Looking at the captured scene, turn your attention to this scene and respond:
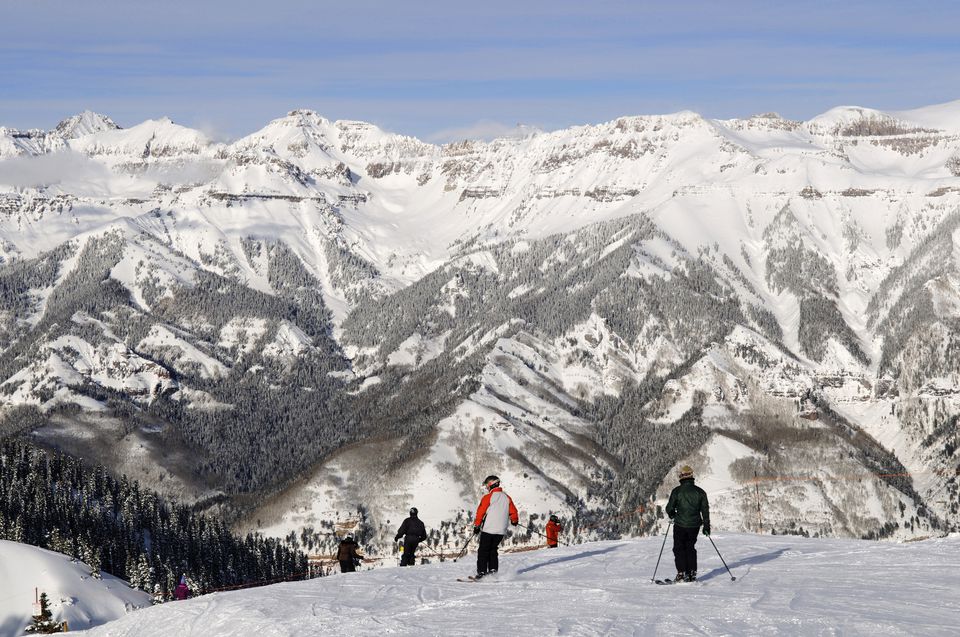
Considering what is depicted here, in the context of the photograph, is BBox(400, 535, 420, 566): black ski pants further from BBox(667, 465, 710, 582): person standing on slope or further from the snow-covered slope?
the snow-covered slope

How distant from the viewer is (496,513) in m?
52.5

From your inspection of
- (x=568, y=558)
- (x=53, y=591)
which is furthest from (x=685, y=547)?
(x=53, y=591)

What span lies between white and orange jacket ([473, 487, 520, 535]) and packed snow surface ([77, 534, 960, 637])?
8.54ft

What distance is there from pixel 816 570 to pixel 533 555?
1628 centimetres

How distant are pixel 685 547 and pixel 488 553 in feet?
A: 31.7

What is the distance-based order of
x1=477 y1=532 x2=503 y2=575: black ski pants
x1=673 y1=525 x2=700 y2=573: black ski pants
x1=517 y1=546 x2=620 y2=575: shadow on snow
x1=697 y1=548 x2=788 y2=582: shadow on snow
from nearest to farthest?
x1=673 y1=525 x2=700 y2=573: black ski pants < x1=697 y1=548 x2=788 y2=582: shadow on snow < x1=477 y1=532 x2=503 y2=575: black ski pants < x1=517 y1=546 x2=620 y2=575: shadow on snow

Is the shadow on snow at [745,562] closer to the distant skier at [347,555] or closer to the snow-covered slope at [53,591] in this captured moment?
the distant skier at [347,555]

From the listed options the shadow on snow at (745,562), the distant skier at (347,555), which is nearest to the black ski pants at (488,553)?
the shadow on snow at (745,562)

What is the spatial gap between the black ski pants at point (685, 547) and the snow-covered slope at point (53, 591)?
80.6m

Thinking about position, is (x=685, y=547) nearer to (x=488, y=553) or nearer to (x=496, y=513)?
(x=496, y=513)

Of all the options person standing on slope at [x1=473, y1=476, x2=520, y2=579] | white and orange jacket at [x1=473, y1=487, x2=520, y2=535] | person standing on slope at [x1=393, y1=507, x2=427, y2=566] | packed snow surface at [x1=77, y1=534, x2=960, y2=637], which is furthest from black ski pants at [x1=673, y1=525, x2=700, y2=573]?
person standing on slope at [x1=393, y1=507, x2=427, y2=566]

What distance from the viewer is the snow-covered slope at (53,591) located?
121 meters

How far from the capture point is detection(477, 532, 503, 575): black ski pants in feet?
177

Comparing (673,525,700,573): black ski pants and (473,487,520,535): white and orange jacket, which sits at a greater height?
(473,487,520,535): white and orange jacket
